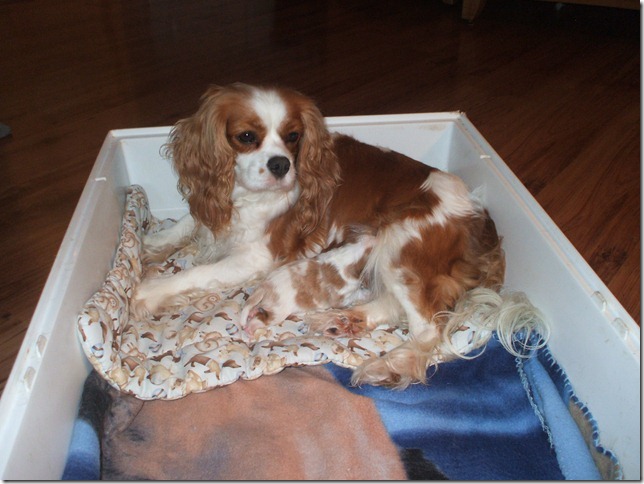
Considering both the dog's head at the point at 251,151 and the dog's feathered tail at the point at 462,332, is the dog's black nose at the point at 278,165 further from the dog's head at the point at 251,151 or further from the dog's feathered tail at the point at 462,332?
the dog's feathered tail at the point at 462,332

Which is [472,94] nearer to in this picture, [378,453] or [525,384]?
[525,384]

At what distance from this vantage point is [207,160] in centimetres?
201

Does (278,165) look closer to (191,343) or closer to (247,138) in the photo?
(247,138)

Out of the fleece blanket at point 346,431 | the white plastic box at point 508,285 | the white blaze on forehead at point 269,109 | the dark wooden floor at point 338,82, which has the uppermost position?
the white blaze on forehead at point 269,109

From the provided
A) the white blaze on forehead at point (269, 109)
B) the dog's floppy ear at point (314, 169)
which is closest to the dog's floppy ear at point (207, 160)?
the white blaze on forehead at point (269, 109)

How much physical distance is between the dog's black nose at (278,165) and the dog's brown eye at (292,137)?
10 cm

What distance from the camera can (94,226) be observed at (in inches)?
76.9

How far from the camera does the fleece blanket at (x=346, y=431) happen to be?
1.56m

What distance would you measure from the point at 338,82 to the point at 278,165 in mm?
2590

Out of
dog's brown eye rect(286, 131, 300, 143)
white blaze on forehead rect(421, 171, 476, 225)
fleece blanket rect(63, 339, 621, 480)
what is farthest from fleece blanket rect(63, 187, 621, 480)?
dog's brown eye rect(286, 131, 300, 143)

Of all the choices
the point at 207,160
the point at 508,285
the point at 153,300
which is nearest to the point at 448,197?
the point at 508,285

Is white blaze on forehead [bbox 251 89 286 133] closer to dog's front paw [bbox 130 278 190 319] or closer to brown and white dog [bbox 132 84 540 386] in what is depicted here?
brown and white dog [bbox 132 84 540 386]

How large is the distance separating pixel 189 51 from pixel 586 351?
4118 millimetres

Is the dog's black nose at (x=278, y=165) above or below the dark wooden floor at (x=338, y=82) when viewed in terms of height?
above
